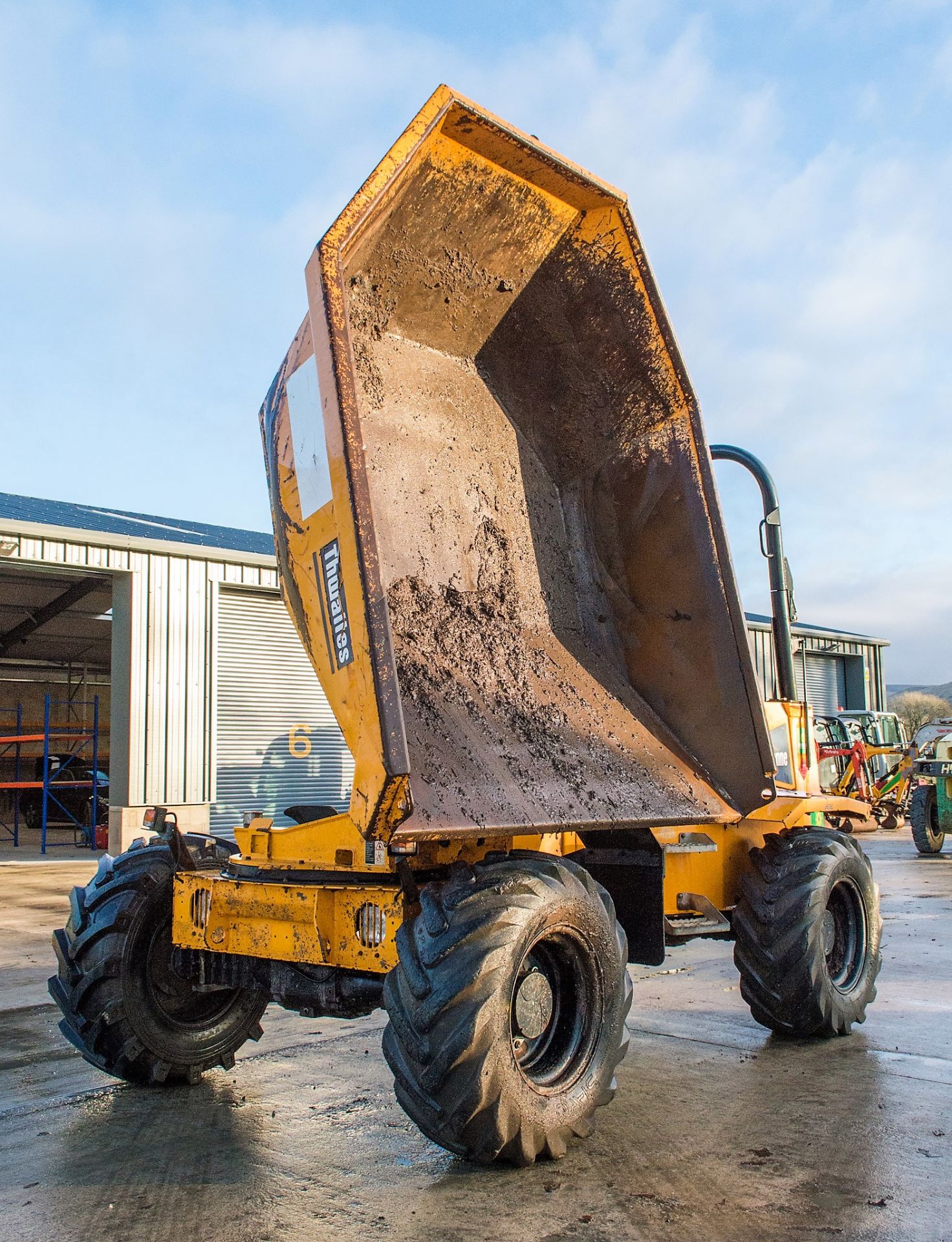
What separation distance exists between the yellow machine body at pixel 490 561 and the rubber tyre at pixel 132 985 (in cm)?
30

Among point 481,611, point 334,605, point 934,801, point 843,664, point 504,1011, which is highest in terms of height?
point 843,664

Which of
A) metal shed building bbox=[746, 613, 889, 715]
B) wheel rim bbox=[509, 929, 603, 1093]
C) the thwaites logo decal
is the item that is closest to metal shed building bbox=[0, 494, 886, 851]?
wheel rim bbox=[509, 929, 603, 1093]

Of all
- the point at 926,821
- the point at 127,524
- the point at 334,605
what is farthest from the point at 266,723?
the point at 334,605

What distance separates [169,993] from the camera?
461 cm

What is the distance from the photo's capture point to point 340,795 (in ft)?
57.8

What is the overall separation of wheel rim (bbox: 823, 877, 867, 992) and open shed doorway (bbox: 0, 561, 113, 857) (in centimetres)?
1144

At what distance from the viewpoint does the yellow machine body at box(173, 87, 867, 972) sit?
3666 mm

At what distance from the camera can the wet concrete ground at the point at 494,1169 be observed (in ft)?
10.4

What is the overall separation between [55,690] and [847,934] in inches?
1103

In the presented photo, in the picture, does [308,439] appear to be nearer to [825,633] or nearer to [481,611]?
[481,611]

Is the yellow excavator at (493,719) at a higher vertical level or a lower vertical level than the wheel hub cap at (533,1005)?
higher

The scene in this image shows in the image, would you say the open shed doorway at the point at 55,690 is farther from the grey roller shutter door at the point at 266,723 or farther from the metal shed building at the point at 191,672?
the grey roller shutter door at the point at 266,723

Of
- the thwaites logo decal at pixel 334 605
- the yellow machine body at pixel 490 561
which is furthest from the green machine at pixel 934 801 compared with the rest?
the thwaites logo decal at pixel 334 605

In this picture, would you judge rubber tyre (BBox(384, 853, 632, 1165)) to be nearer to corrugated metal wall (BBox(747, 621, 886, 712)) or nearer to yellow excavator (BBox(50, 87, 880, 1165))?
yellow excavator (BBox(50, 87, 880, 1165))
